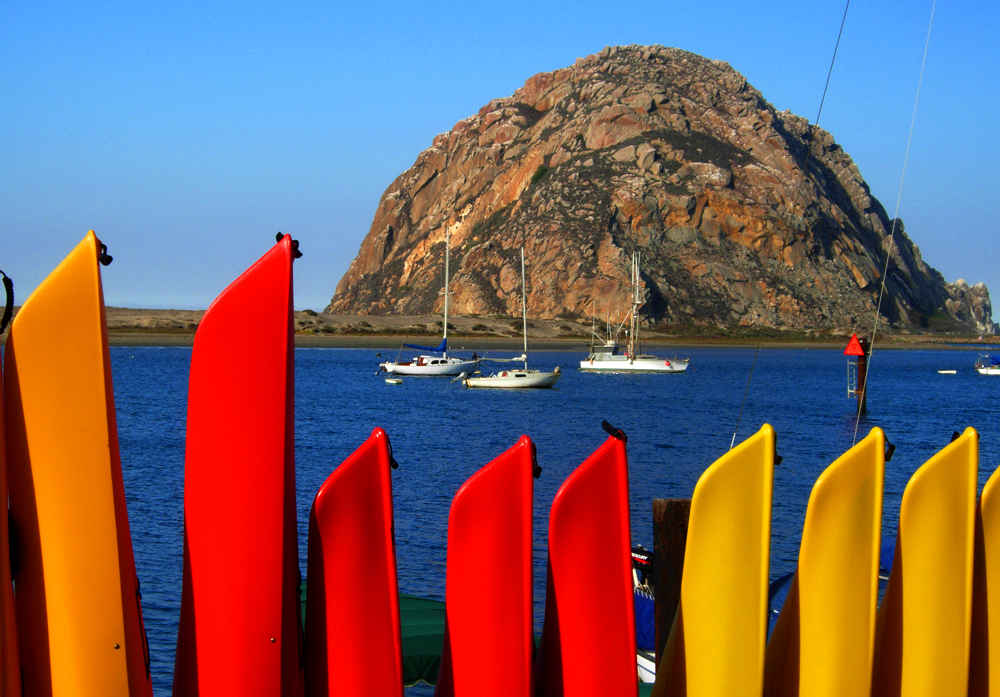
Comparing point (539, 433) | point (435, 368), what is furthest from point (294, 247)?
point (435, 368)

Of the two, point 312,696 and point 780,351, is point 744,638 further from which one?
point 780,351

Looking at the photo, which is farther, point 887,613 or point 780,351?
point 780,351

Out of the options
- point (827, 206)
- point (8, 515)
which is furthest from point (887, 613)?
point (827, 206)

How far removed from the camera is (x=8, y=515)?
338 cm

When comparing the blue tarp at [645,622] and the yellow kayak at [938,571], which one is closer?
the yellow kayak at [938,571]

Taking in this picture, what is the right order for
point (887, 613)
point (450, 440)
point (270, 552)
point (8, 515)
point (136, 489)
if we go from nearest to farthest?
point (8, 515) → point (270, 552) → point (887, 613) → point (136, 489) → point (450, 440)

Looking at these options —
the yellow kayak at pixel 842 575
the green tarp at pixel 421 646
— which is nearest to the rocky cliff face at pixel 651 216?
the green tarp at pixel 421 646

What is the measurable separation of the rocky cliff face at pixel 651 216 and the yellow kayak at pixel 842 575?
289 feet

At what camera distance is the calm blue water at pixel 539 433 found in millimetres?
12023

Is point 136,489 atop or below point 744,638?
below

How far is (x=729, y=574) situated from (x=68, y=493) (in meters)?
2.70

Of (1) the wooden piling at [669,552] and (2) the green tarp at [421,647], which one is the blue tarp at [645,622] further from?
(1) the wooden piling at [669,552]

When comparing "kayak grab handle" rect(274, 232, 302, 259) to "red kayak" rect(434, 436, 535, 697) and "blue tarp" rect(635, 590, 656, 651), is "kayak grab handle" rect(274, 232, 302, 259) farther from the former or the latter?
"blue tarp" rect(635, 590, 656, 651)

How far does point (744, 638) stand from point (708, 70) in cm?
14223
